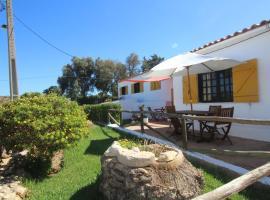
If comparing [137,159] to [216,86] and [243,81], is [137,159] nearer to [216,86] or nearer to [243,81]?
[243,81]

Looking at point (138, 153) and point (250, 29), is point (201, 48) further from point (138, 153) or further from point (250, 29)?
point (138, 153)

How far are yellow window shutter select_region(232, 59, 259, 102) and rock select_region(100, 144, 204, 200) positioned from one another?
14.7ft

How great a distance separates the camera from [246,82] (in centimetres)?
841

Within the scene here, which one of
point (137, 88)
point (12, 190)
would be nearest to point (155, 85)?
point (137, 88)

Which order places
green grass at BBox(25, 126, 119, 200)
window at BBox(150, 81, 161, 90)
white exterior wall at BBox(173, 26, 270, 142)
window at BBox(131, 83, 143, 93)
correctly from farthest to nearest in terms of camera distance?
window at BBox(131, 83, 143, 93), window at BBox(150, 81, 161, 90), white exterior wall at BBox(173, 26, 270, 142), green grass at BBox(25, 126, 119, 200)

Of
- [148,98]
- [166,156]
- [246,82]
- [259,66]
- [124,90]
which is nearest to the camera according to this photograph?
[166,156]

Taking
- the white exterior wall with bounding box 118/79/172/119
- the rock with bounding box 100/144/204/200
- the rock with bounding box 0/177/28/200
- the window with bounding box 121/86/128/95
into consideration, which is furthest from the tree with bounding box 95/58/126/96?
the rock with bounding box 100/144/204/200

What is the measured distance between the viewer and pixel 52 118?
6.11m

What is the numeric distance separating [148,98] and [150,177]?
1755 cm

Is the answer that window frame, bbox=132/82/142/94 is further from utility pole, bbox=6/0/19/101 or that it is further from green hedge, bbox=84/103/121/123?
utility pole, bbox=6/0/19/101

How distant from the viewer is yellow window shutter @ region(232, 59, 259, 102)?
319 inches

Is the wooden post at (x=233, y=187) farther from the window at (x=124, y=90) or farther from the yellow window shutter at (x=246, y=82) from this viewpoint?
the window at (x=124, y=90)

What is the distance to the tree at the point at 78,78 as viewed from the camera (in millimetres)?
41281

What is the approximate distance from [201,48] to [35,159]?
20.7ft
